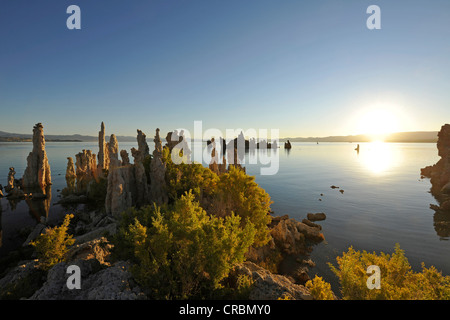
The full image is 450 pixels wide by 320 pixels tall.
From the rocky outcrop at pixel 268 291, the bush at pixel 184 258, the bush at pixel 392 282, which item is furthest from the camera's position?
the rocky outcrop at pixel 268 291

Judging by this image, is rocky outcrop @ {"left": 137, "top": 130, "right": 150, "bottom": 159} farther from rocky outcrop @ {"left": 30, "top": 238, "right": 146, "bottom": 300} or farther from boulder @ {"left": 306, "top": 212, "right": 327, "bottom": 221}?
boulder @ {"left": 306, "top": 212, "right": 327, "bottom": 221}

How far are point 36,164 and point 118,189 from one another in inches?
2245

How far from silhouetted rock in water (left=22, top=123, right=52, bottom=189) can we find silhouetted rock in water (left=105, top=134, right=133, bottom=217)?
166 feet

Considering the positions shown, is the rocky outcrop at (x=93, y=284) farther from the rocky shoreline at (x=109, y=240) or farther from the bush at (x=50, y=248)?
the bush at (x=50, y=248)

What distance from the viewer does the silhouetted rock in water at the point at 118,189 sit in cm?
3812

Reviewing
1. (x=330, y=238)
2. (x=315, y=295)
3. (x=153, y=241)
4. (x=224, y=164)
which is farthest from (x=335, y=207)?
(x=153, y=241)

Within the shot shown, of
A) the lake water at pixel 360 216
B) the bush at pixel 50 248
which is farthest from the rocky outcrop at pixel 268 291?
the lake water at pixel 360 216

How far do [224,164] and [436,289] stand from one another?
2095 inches

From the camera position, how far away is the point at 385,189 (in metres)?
82.2

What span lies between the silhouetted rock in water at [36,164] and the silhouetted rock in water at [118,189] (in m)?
50.7

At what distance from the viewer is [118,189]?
38.0 meters

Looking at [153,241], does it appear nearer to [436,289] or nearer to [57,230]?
[57,230]

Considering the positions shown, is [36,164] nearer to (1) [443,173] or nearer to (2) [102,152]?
(2) [102,152]

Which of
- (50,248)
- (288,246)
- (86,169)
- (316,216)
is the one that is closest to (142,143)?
(50,248)
